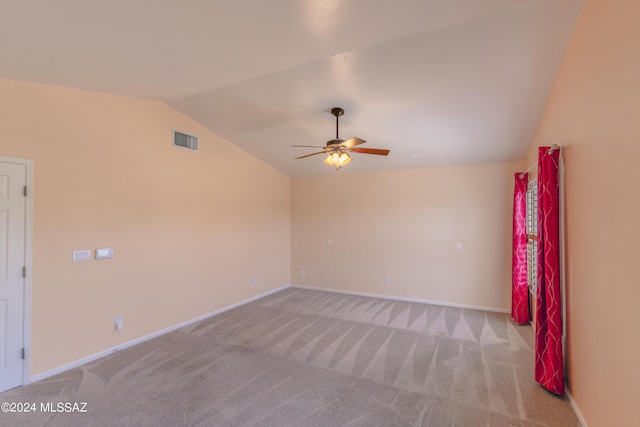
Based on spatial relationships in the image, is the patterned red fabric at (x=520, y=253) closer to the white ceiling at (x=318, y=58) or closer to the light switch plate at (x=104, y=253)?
the white ceiling at (x=318, y=58)

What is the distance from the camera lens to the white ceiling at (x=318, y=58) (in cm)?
186

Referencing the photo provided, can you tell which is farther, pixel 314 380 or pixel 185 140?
pixel 185 140

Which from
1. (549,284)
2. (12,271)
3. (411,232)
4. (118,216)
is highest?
(118,216)

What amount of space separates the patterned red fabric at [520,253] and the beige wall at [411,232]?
0.49 meters

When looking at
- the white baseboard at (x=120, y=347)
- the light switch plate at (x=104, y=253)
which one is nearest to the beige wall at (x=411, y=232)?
the white baseboard at (x=120, y=347)

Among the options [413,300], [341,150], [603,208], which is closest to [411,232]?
[413,300]

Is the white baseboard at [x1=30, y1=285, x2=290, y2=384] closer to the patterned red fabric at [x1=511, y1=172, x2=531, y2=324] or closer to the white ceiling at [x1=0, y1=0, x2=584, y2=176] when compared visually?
the white ceiling at [x1=0, y1=0, x2=584, y2=176]

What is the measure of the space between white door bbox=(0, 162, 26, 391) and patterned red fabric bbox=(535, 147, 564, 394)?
193 inches

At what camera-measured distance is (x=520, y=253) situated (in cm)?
409

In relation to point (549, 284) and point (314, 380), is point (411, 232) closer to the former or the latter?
point (549, 284)

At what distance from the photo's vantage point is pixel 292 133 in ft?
14.0

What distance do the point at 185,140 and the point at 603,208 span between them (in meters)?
4.66

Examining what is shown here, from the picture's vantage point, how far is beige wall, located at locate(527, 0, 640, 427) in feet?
4.79

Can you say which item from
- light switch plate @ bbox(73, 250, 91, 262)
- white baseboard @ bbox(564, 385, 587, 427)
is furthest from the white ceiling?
white baseboard @ bbox(564, 385, 587, 427)
